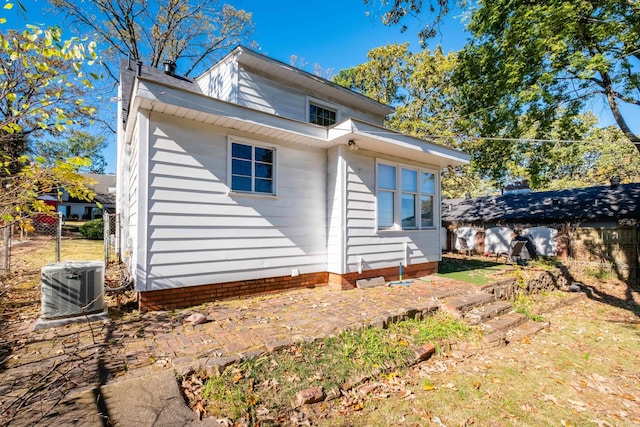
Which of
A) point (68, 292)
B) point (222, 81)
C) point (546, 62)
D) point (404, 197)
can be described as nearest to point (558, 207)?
point (546, 62)

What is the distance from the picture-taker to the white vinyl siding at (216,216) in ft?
15.9

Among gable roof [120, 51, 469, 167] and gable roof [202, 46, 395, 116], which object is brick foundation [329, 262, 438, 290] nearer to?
gable roof [120, 51, 469, 167]

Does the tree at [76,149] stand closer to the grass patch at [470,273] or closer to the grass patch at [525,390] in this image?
the grass patch at [525,390]

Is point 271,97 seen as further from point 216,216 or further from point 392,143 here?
point 216,216

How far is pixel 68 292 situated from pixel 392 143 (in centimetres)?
670

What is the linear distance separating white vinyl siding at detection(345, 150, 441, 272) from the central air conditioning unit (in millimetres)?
4769

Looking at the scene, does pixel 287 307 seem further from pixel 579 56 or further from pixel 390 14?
pixel 579 56

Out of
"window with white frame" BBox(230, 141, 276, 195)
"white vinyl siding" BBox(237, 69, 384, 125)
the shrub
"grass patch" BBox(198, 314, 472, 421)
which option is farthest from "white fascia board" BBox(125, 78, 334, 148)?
the shrub

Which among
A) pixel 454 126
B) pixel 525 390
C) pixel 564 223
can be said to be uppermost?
pixel 454 126

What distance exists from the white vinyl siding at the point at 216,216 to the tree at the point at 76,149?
1249 mm

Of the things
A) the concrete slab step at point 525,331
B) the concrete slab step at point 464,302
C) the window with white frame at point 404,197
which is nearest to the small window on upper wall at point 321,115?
the window with white frame at point 404,197

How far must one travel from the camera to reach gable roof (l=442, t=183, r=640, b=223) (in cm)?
1376

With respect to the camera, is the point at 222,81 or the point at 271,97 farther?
the point at 222,81

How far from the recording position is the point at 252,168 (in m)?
5.94
